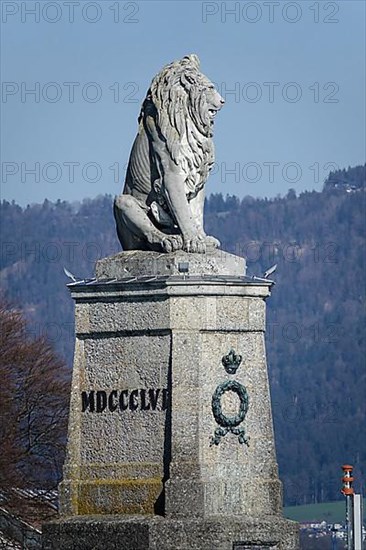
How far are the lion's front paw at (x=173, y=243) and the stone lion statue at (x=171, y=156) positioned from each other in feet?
0.57

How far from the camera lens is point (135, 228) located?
3111cm

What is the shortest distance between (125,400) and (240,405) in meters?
1.31

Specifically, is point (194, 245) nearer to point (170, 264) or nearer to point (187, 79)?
point (170, 264)

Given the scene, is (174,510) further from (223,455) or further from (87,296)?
(87,296)

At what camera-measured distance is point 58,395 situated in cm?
6881

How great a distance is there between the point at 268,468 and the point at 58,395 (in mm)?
38961

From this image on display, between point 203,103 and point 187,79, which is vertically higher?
point 187,79

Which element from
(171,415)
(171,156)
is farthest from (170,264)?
(171,415)

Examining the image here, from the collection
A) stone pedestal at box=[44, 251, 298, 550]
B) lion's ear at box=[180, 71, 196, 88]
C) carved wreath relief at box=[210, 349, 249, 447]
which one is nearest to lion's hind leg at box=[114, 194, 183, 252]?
stone pedestal at box=[44, 251, 298, 550]

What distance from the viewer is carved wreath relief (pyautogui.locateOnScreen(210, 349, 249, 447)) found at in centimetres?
2975

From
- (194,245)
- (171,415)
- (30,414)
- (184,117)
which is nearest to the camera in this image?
(171,415)

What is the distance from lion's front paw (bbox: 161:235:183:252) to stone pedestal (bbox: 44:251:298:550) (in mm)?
171

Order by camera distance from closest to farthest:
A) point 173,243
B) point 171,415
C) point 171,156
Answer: point 171,415
point 173,243
point 171,156

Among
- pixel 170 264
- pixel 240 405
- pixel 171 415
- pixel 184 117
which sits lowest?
pixel 171 415
